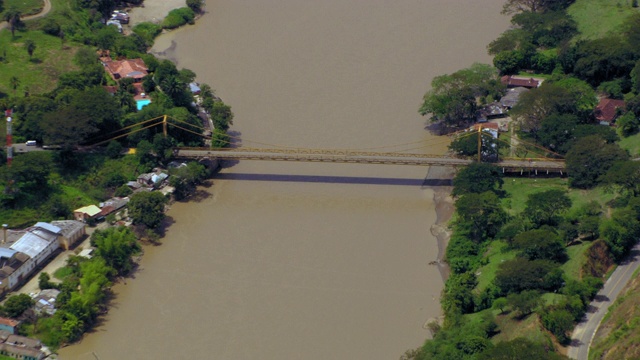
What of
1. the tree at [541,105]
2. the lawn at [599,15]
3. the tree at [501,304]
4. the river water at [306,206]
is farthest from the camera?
the lawn at [599,15]

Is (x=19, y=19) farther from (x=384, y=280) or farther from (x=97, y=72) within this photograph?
(x=384, y=280)

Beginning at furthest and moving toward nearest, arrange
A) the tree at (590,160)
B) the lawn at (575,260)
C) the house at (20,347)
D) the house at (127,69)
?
the house at (127,69) < the tree at (590,160) < the lawn at (575,260) < the house at (20,347)

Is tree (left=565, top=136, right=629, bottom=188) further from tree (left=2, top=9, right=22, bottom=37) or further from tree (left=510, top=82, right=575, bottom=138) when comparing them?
tree (left=2, top=9, right=22, bottom=37)

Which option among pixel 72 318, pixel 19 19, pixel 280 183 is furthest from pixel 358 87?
pixel 72 318

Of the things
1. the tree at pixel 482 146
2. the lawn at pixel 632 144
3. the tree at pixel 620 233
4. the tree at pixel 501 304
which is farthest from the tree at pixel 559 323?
the lawn at pixel 632 144

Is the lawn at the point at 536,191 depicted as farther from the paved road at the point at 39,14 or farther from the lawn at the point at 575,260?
the paved road at the point at 39,14

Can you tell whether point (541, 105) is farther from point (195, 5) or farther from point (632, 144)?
point (195, 5)

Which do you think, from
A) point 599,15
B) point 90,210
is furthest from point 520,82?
point 90,210
